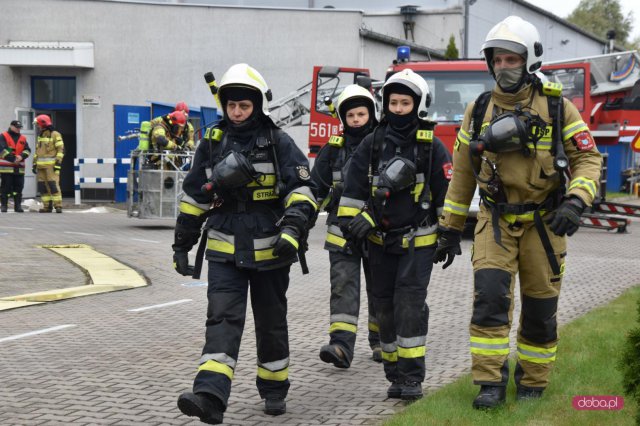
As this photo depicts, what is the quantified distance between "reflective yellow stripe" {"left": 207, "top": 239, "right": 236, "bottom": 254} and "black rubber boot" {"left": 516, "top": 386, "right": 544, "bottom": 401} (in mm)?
1855

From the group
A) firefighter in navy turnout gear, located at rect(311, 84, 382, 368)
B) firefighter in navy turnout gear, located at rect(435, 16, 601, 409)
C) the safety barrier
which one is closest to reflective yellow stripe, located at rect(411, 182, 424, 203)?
firefighter in navy turnout gear, located at rect(435, 16, 601, 409)

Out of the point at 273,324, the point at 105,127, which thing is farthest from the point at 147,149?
the point at 273,324

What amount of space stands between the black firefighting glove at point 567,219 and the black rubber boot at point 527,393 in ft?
3.35

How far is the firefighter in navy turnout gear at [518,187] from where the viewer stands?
5.67 metres

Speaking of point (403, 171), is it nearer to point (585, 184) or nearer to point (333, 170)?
point (585, 184)

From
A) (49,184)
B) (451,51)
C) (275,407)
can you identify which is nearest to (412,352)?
(275,407)

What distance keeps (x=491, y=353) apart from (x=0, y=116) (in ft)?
76.7

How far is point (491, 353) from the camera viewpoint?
569 cm

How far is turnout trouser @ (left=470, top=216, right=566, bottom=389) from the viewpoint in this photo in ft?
18.6

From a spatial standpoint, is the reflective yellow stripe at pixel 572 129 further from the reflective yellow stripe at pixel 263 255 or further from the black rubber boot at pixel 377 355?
the black rubber boot at pixel 377 355

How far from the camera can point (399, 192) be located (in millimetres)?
6332

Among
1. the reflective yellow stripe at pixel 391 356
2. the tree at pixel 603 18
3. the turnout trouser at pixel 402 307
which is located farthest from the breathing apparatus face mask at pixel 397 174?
the tree at pixel 603 18

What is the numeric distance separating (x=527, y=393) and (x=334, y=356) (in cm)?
146

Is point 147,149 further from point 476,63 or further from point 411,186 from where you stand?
point 411,186
